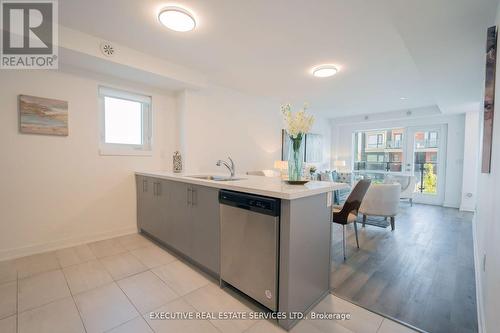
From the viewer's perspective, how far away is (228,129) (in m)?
4.30

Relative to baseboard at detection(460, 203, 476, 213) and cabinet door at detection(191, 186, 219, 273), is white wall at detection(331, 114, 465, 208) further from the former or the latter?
cabinet door at detection(191, 186, 219, 273)

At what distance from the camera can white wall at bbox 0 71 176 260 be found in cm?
240

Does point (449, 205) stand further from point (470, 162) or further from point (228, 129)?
point (228, 129)

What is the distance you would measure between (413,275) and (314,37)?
2734 mm

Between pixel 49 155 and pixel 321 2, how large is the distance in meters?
3.40

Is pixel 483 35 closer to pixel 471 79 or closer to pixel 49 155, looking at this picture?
pixel 471 79

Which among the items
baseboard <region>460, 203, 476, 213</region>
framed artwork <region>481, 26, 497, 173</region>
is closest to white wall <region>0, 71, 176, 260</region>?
framed artwork <region>481, 26, 497, 173</region>

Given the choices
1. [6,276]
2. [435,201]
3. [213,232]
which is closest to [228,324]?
[213,232]

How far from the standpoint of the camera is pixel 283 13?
2016 millimetres

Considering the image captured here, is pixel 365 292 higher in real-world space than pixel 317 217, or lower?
lower

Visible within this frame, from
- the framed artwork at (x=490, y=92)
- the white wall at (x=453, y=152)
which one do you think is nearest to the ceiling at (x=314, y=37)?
the framed artwork at (x=490, y=92)

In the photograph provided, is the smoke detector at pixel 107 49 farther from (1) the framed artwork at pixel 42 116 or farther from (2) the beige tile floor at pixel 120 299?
(2) the beige tile floor at pixel 120 299

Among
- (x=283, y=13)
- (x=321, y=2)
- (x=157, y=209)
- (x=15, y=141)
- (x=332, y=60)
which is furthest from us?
(x=332, y=60)

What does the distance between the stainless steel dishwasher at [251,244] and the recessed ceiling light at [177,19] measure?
1686mm
